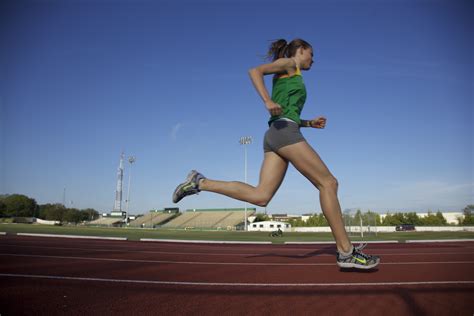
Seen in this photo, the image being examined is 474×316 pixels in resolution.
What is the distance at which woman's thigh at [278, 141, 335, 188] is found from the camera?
3.74m

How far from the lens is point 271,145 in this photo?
389cm

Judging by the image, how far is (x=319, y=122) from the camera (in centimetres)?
445

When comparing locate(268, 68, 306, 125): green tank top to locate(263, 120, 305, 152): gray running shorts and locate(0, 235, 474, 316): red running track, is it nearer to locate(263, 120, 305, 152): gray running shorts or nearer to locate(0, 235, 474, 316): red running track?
locate(263, 120, 305, 152): gray running shorts

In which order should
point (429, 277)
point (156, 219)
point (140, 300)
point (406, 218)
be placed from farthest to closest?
point (156, 219) → point (406, 218) → point (429, 277) → point (140, 300)

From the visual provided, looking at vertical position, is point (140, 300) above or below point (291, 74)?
below

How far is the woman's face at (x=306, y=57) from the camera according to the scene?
4.12m

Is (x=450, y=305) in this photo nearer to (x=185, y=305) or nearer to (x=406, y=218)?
(x=185, y=305)

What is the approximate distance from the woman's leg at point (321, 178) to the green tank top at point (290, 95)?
0.37 m

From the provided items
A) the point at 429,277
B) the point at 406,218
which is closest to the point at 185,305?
the point at 429,277

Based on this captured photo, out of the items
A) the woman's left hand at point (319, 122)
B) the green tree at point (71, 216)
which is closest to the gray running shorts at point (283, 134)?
the woman's left hand at point (319, 122)

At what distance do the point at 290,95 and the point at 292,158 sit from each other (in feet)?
2.37

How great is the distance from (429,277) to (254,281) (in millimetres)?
2035

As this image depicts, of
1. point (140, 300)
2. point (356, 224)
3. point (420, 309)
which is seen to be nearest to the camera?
point (420, 309)

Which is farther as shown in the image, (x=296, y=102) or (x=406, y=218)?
(x=406, y=218)
